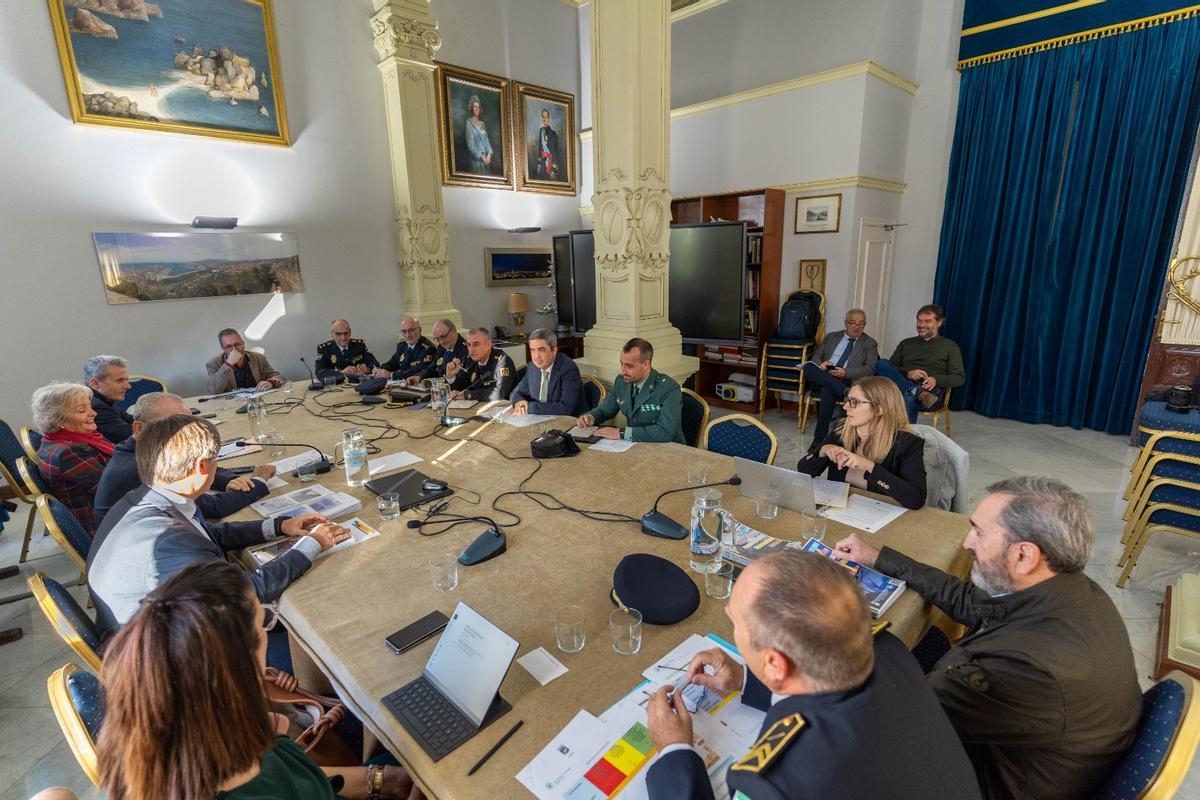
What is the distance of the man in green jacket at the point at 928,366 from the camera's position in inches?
191

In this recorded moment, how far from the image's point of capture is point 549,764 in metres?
0.96

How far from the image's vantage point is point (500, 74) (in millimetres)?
6699

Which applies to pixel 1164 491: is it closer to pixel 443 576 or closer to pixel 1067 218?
pixel 443 576

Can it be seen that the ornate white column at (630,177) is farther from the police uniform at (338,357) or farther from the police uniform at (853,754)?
the police uniform at (853,754)

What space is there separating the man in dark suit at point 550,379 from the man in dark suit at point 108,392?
2.27m

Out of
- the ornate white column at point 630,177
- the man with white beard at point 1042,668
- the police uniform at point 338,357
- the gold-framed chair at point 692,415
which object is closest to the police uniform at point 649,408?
the gold-framed chair at point 692,415

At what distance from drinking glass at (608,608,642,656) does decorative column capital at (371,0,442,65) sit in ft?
20.8

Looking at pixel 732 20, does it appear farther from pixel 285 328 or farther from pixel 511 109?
pixel 285 328

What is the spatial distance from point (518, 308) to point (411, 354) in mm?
2082

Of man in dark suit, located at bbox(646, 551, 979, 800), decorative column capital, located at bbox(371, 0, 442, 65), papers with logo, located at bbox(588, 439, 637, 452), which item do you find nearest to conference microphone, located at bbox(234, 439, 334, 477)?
papers with logo, located at bbox(588, 439, 637, 452)

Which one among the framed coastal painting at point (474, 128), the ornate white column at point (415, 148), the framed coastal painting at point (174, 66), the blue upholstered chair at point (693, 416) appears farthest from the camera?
the framed coastal painting at point (474, 128)

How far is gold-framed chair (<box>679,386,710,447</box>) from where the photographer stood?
3061 mm

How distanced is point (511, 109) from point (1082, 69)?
5984 mm

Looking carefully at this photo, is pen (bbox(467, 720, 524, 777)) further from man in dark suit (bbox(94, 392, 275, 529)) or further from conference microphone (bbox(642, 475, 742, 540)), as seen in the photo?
man in dark suit (bbox(94, 392, 275, 529))
